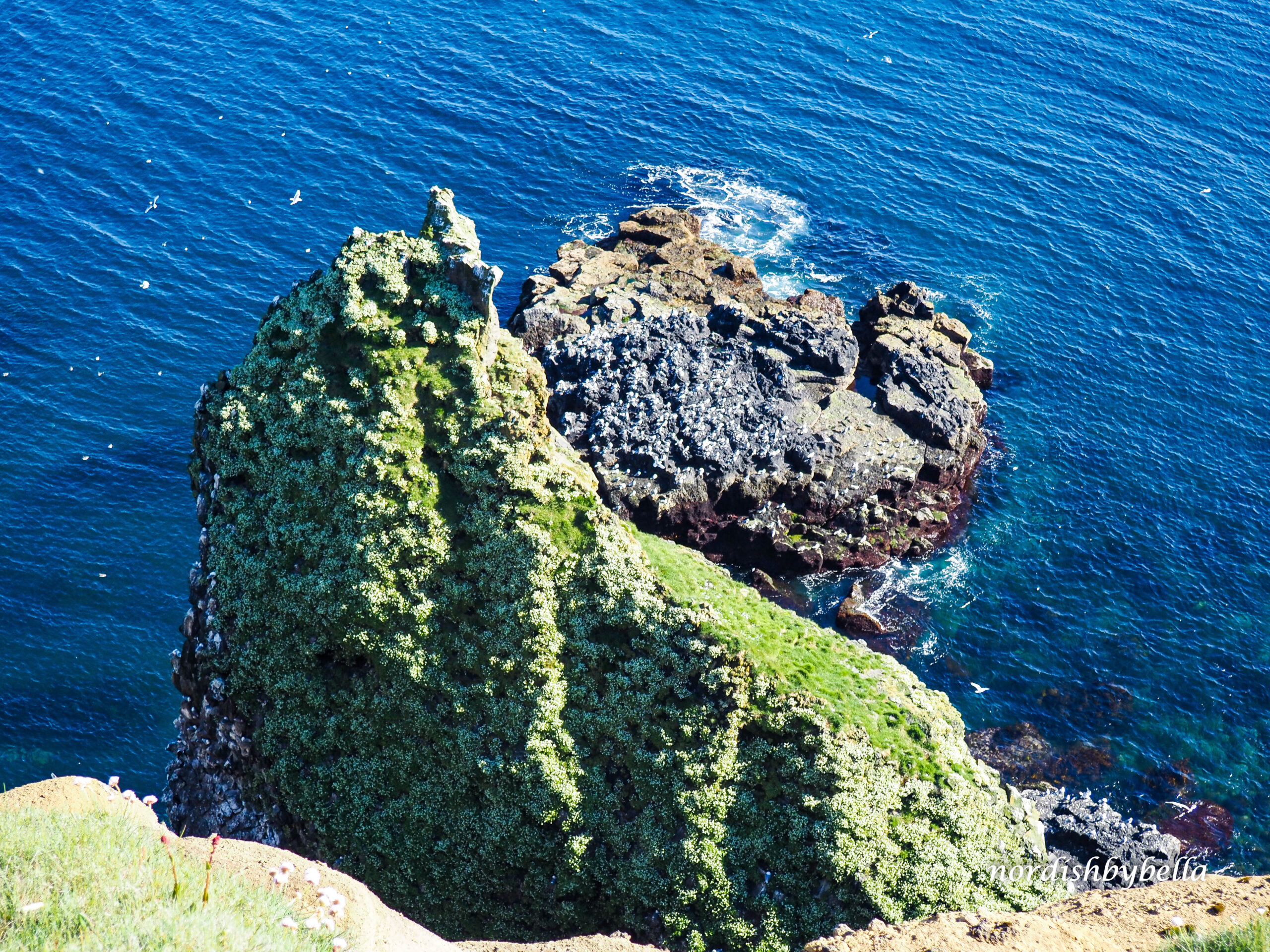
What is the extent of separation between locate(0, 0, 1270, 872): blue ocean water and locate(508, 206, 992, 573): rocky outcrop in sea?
4.00m

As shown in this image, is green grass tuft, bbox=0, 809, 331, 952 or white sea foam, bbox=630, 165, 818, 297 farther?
white sea foam, bbox=630, 165, 818, 297

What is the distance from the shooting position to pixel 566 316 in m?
75.1

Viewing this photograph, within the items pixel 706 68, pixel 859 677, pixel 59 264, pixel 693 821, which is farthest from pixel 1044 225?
pixel 59 264

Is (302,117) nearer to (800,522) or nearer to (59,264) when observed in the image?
(59,264)

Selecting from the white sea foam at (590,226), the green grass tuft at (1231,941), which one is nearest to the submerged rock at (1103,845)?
the green grass tuft at (1231,941)

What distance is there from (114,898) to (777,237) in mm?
81212

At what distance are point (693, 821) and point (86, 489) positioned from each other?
52.3 m

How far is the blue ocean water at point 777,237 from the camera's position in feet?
197

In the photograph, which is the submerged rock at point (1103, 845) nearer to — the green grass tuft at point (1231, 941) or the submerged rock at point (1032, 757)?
the submerged rock at point (1032, 757)

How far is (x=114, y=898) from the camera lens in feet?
75.0

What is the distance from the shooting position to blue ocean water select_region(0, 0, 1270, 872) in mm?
60000

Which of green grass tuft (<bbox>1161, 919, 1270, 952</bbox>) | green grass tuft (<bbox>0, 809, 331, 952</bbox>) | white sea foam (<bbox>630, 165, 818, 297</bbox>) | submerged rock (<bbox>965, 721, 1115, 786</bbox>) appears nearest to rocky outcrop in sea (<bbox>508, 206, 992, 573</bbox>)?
white sea foam (<bbox>630, 165, 818, 297</bbox>)

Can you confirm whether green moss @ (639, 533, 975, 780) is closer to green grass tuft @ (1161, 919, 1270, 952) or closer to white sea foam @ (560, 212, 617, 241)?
green grass tuft @ (1161, 919, 1270, 952)

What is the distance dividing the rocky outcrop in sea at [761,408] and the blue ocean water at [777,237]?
4004mm
